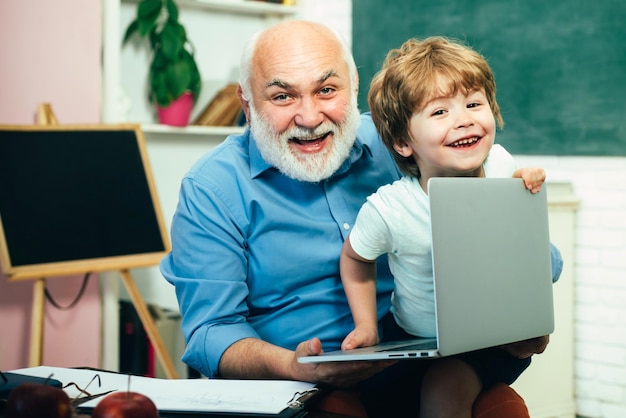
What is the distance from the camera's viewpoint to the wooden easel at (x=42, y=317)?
2.73 m

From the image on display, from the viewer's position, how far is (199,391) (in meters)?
1.27

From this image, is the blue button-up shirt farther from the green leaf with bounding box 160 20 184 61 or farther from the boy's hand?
the green leaf with bounding box 160 20 184 61

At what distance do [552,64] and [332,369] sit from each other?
2265mm

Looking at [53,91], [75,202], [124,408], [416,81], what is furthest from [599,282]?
[124,408]

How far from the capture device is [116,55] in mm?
3371

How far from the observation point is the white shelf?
391 cm

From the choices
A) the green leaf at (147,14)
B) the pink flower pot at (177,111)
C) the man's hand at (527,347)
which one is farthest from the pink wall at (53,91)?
the man's hand at (527,347)

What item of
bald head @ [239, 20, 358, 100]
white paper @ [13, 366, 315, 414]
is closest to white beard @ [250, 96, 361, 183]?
bald head @ [239, 20, 358, 100]

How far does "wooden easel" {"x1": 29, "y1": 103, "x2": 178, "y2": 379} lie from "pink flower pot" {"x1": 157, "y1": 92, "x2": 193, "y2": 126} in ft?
2.42

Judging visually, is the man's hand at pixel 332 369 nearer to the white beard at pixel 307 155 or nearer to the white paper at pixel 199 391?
the white paper at pixel 199 391

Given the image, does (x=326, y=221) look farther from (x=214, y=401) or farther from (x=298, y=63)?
(x=214, y=401)

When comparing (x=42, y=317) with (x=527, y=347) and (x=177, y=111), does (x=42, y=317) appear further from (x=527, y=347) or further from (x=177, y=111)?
(x=527, y=347)

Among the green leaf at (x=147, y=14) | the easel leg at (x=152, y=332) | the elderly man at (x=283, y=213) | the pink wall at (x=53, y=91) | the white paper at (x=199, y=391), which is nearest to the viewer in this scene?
the white paper at (x=199, y=391)

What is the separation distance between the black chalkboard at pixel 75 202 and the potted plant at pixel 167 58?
0.63 metres
